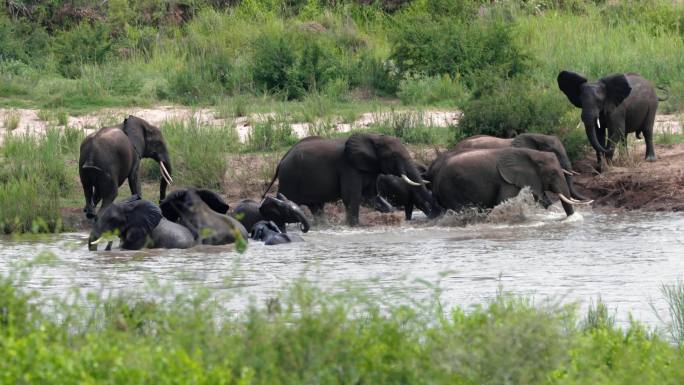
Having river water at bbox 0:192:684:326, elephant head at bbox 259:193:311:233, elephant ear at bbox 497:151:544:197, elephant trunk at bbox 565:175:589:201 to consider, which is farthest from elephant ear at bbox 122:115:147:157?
elephant trunk at bbox 565:175:589:201

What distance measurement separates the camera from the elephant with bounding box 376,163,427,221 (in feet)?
46.3

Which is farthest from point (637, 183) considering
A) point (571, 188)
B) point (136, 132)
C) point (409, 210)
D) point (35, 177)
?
point (35, 177)

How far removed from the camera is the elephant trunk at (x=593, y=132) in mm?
15073

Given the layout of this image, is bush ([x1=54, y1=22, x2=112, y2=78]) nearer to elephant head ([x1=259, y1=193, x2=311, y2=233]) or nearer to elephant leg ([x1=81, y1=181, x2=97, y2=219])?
elephant leg ([x1=81, y1=181, x2=97, y2=219])

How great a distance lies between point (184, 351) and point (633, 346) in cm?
217

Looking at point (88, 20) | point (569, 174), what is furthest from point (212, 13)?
point (569, 174)

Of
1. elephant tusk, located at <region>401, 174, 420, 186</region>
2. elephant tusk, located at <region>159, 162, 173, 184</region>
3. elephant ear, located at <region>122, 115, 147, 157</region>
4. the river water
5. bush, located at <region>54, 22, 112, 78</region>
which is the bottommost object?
the river water

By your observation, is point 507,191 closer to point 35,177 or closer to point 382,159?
point 382,159

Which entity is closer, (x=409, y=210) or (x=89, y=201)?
(x=89, y=201)

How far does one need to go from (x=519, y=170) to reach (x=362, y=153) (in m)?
1.51

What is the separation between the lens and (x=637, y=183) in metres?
14.7

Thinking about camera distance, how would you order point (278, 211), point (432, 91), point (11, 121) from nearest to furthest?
1. point (278, 211)
2. point (11, 121)
3. point (432, 91)

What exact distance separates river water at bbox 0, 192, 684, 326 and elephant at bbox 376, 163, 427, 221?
0.30m

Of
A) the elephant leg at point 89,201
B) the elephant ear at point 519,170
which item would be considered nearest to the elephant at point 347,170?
the elephant ear at point 519,170
